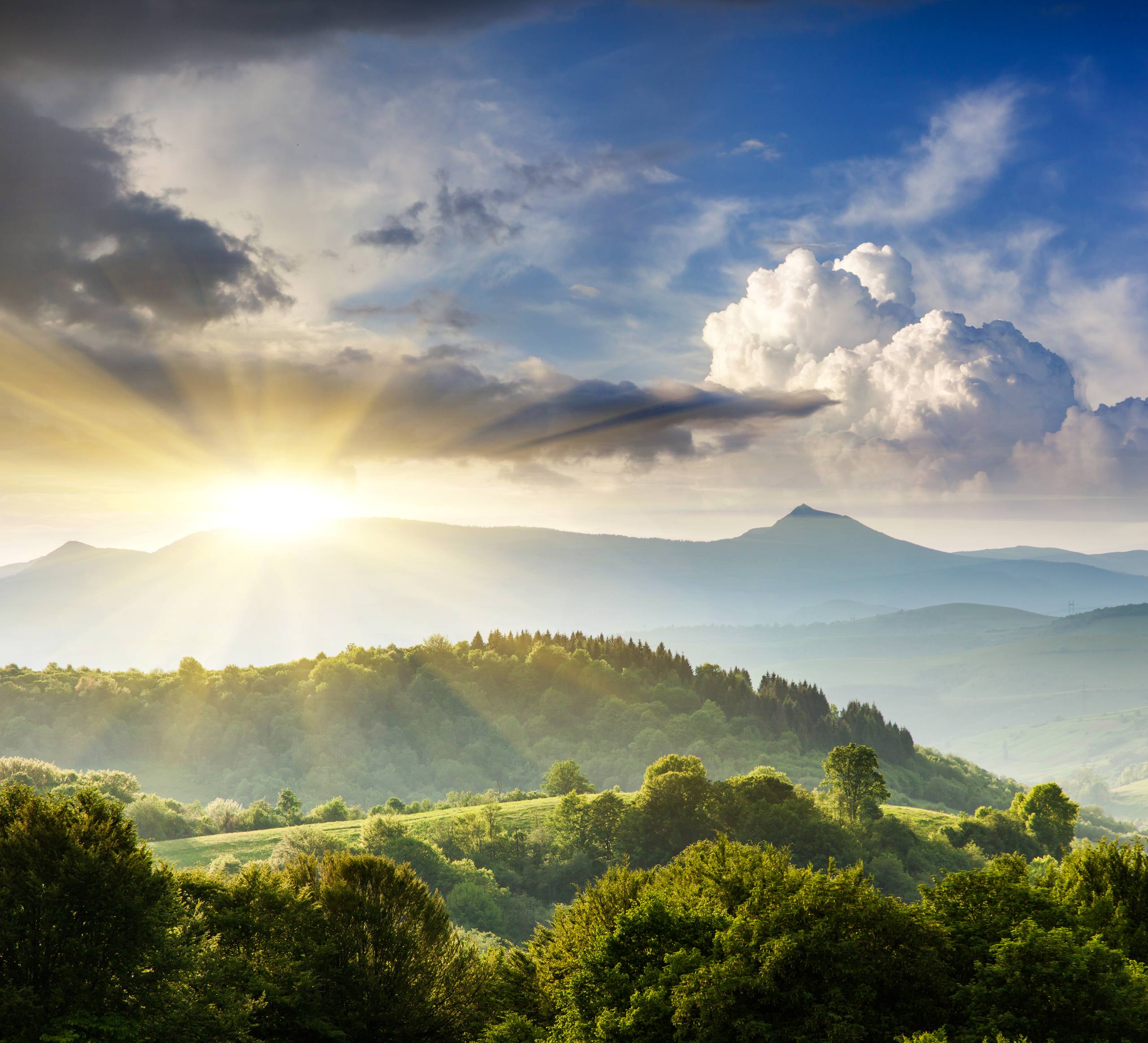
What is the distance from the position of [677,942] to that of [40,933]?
2333 cm

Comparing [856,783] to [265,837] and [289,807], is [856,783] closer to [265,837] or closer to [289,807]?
[265,837]

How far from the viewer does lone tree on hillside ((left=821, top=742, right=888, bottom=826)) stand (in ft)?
387

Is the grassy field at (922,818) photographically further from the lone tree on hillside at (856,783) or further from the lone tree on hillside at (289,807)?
the lone tree on hillside at (289,807)

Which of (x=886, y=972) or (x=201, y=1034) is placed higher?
(x=886, y=972)

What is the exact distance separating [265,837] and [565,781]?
197 feet

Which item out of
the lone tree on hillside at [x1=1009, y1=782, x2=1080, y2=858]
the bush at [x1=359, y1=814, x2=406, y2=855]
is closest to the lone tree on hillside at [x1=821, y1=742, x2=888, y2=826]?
the lone tree on hillside at [x1=1009, y1=782, x2=1080, y2=858]

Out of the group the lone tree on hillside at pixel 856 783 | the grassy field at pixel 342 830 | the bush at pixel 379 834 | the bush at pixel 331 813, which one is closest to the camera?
the bush at pixel 379 834

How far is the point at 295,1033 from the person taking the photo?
114 ft

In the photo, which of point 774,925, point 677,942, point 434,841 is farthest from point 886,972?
point 434,841

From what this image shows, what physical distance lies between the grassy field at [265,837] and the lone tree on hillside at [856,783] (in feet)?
156

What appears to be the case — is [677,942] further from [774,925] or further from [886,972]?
[886,972]

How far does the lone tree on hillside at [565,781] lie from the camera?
155625mm

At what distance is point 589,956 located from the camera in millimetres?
30844

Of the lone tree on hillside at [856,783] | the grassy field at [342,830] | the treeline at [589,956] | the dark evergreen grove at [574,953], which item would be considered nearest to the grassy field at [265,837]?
the grassy field at [342,830]
